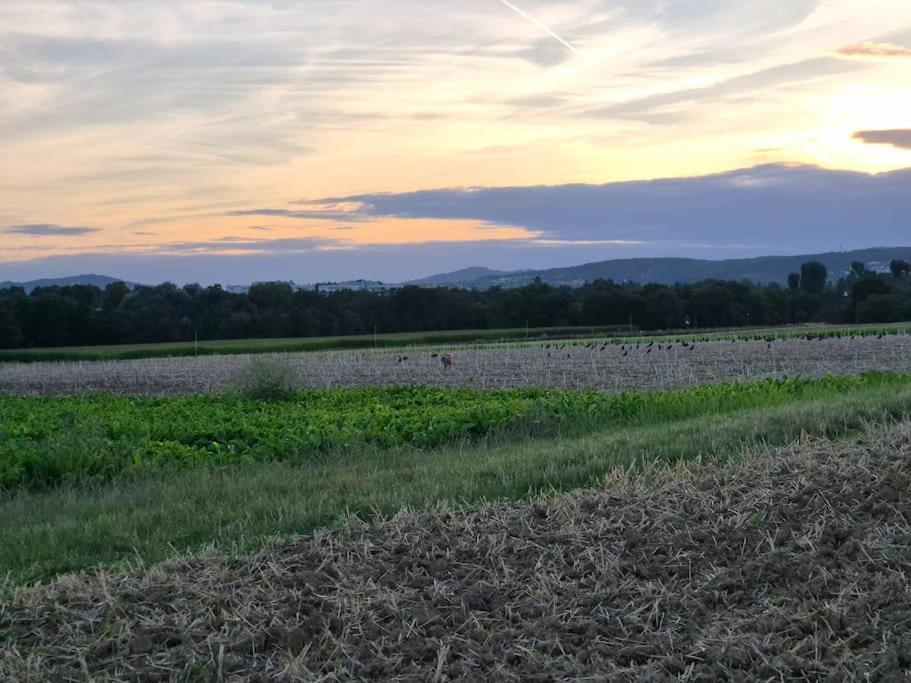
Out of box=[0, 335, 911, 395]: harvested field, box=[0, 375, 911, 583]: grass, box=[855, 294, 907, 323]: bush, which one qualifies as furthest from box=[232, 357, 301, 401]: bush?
box=[855, 294, 907, 323]: bush

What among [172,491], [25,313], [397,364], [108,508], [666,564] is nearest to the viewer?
[666,564]

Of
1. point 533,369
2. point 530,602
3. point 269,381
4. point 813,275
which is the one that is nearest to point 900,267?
point 813,275

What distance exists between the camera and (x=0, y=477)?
11.3 m

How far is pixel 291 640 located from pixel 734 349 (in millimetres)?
44445

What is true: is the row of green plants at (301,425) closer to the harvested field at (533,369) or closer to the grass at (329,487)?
the grass at (329,487)

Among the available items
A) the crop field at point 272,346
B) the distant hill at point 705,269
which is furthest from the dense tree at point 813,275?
the crop field at point 272,346

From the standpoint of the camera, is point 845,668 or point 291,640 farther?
point 291,640

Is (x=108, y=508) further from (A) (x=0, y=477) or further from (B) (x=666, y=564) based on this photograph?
(B) (x=666, y=564)

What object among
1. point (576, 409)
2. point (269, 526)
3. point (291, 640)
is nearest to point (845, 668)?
point (291, 640)

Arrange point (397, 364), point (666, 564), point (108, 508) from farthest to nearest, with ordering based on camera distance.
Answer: point (397, 364) → point (108, 508) → point (666, 564)

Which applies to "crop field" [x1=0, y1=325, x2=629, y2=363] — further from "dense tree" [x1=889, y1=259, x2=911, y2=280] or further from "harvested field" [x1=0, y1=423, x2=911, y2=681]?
"dense tree" [x1=889, y1=259, x2=911, y2=280]

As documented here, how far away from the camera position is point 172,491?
10.2 meters

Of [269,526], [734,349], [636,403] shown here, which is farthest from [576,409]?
[734,349]

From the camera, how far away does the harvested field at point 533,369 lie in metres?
31.7
